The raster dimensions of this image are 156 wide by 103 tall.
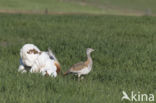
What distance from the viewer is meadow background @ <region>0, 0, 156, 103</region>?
6816 mm

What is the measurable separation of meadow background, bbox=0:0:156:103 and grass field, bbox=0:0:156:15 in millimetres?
20245

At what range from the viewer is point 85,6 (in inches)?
2267

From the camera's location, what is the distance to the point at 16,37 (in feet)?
58.7

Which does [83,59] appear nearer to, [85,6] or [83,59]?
[83,59]

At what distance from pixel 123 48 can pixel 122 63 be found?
164 cm

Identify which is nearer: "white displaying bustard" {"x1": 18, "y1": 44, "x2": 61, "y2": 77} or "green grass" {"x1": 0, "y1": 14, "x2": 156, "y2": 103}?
"green grass" {"x1": 0, "y1": 14, "x2": 156, "y2": 103}

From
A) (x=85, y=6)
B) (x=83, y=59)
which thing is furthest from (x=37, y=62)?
(x=85, y=6)

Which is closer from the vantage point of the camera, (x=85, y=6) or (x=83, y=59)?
(x=83, y=59)

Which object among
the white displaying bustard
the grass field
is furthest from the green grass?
the grass field

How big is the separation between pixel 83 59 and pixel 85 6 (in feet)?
151

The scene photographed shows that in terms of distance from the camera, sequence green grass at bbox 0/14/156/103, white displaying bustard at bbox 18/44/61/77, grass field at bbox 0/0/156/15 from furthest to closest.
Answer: grass field at bbox 0/0/156/15 < white displaying bustard at bbox 18/44/61/77 < green grass at bbox 0/14/156/103

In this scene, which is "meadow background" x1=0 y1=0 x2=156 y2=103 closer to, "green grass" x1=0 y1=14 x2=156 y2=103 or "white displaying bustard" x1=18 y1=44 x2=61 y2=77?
"green grass" x1=0 y1=14 x2=156 y2=103

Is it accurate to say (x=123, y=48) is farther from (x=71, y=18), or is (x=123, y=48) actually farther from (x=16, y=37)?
(x=71, y=18)

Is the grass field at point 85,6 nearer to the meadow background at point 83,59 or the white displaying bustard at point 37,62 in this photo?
the meadow background at point 83,59
